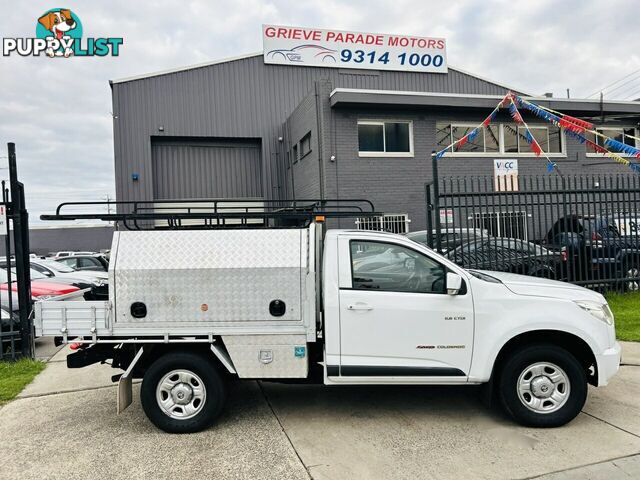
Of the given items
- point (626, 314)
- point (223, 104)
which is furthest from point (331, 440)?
point (223, 104)

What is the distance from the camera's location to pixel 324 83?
15328 mm

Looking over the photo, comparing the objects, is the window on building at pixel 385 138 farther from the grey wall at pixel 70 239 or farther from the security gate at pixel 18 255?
the grey wall at pixel 70 239

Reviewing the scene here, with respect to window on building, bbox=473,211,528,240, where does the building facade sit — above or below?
above

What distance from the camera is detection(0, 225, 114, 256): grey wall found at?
42031mm

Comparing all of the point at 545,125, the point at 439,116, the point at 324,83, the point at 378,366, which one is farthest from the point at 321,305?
the point at 545,125

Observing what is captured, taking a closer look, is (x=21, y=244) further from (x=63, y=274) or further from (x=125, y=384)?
(x=63, y=274)

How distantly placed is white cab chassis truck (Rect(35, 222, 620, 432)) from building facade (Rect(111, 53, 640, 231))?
10670 mm

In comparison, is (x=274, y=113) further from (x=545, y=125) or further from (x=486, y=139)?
(x=545, y=125)

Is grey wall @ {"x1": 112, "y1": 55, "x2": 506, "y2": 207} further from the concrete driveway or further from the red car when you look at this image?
the concrete driveway

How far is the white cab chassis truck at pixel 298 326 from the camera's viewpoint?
4.30 m

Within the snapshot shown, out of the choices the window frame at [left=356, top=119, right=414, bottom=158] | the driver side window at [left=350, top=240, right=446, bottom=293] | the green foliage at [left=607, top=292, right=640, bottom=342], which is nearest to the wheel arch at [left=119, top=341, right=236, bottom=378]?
the driver side window at [left=350, top=240, right=446, bottom=293]

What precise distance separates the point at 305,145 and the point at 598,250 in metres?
10.2

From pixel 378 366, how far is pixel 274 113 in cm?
1717

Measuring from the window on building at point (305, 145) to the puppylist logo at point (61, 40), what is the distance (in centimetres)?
834
